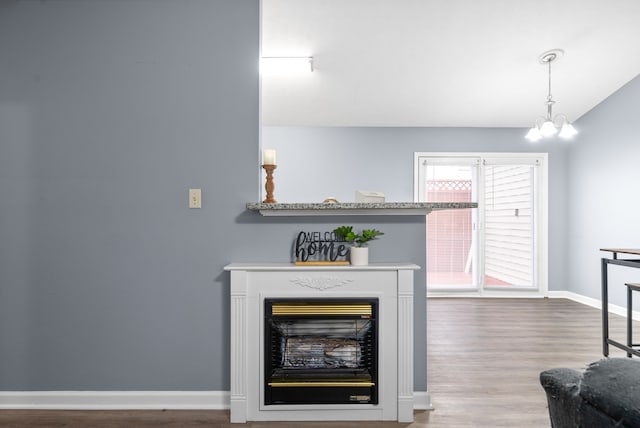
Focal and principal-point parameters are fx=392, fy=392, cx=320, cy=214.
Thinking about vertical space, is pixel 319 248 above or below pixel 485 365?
above

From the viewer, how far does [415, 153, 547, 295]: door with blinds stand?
5059 millimetres

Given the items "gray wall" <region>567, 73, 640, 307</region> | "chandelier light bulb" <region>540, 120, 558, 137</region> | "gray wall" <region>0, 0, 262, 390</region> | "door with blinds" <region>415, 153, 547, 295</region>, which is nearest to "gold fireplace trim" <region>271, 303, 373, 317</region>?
"gray wall" <region>0, 0, 262, 390</region>

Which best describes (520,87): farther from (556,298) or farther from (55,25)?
(55,25)

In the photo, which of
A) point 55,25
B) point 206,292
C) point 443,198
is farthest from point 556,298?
point 55,25

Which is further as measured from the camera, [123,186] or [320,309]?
[123,186]

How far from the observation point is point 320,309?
2016mm

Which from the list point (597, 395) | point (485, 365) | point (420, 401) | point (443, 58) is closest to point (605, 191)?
point (443, 58)

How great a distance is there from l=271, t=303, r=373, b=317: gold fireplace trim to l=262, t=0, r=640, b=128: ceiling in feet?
7.39

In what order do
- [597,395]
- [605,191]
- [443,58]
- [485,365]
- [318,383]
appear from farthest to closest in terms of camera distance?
[605,191]
[443,58]
[485,365]
[318,383]
[597,395]

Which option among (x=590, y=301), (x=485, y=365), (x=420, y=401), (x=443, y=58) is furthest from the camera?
(x=590, y=301)

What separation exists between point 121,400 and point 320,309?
4.01 feet

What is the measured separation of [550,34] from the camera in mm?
3400

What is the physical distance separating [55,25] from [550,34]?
12.2 feet

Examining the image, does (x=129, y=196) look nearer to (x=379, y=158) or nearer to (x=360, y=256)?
(x=360, y=256)
